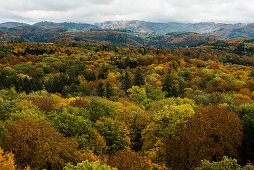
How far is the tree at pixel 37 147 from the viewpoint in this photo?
2266 cm

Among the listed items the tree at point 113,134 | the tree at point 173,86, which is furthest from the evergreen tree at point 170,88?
the tree at point 113,134

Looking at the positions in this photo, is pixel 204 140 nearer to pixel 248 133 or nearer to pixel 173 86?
pixel 248 133

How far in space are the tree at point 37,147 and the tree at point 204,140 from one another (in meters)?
16.7

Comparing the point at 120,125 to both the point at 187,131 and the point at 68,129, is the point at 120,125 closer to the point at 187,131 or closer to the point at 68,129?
the point at 68,129

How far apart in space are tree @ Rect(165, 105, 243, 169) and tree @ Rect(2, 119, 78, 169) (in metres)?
16.7

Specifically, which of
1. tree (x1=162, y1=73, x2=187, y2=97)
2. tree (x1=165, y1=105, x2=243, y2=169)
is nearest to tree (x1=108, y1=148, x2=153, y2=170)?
tree (x1=165, y1=105, x2=243, y2=169)

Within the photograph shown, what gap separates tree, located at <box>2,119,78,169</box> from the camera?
22656mm

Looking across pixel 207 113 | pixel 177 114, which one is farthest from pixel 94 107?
pixel 207 113

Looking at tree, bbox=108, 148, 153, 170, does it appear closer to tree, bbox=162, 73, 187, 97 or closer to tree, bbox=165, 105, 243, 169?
tree, bbox=165, 105, 243, 169

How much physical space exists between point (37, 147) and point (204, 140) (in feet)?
87.0

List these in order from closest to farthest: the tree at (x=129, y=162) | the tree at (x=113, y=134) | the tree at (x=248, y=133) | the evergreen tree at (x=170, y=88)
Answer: the tree at (x=129, y=162) < the tree at (x=248, y=133) < the tree at (x=113, y=134) < the evergreen tree at (x=170, y=88)

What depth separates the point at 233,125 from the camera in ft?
102

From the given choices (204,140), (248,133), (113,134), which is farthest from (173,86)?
(113,134)

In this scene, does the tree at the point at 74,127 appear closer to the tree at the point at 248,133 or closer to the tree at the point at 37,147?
the tree at the point at 37,147
